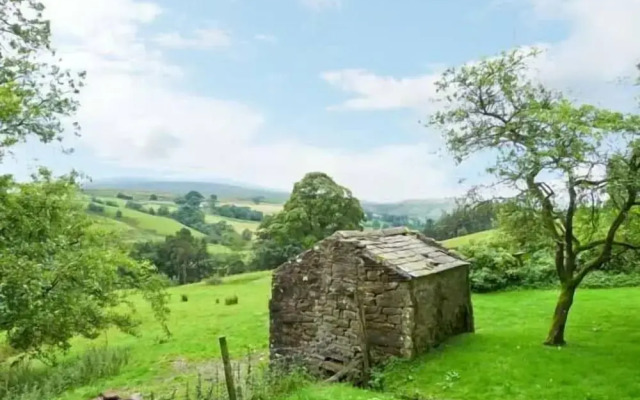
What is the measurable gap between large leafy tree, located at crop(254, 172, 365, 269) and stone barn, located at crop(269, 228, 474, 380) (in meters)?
27.6

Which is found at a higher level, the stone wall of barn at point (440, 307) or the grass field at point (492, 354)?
the stone wall of barn at point (440, 307)

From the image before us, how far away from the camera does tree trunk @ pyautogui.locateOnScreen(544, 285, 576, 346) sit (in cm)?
1392

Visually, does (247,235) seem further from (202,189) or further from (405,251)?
(202,189)

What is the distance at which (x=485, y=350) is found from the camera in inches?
552

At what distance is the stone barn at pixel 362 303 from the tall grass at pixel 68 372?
582 cm

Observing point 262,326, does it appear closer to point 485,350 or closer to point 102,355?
point 102,355

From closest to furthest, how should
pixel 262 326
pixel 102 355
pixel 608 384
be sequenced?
pixel 608 384 < pixel 102 355 < pixel 262 326

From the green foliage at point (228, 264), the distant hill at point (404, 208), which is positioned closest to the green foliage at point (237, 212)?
the distant hill at point (404, 208)

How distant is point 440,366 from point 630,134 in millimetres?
6583

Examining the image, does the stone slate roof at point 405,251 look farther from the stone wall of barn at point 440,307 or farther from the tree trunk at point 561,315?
the tree trunk at point 561,315

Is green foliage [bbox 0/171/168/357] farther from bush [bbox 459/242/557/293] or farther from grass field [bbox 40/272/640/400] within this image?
bush [bbox 459/242/557/293]

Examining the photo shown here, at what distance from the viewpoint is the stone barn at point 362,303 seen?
1379 centimetres

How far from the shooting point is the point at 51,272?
13445 millimetres

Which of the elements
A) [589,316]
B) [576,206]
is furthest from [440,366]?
[589,316]
